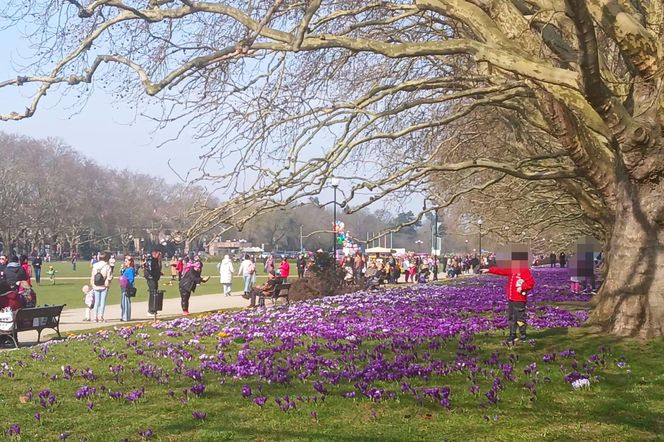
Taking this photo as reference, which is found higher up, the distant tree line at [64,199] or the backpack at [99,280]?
the distant tree line at [64,199]

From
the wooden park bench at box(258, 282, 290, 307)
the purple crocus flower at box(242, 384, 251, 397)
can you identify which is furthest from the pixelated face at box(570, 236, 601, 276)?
the purple crocus flower at box(242, 384, 251, 397)

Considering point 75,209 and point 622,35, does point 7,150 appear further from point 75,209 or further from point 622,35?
point 622,35

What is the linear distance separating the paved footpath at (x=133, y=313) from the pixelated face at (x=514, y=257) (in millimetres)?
8970

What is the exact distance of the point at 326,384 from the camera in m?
7.51

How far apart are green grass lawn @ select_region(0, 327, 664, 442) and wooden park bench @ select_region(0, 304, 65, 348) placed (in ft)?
14.2

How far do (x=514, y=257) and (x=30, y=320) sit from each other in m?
8.59

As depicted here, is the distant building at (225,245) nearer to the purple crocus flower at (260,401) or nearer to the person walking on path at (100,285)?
the person walking on path at (100,285)

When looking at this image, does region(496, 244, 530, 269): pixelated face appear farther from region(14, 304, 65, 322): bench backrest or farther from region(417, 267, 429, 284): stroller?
region(417, 267, 429, 284): stroller

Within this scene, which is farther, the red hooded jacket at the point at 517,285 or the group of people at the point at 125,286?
the group of people at the point at 125,286

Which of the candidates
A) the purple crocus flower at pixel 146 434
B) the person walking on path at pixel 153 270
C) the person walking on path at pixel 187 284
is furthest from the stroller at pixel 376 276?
the purple crocus flower at pixel 146 434

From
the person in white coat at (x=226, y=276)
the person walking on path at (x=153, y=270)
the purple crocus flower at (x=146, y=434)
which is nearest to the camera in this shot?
the purple crocus flower at (x=146, y=434)

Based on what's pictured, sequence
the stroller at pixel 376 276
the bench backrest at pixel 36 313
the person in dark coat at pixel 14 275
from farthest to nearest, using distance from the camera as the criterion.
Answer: the stroller at pixel 376 276 < the person in dark coat at pixel 14 275 < the bench backrest at pixel 36 313

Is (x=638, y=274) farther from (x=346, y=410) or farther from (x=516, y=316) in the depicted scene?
(x=346, y=410)

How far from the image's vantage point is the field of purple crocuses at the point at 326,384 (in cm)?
604
